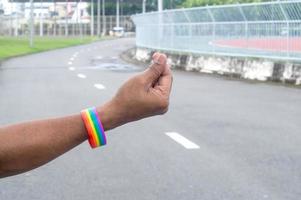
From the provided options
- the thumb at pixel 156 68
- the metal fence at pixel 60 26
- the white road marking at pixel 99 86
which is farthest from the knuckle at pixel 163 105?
the metal fence at pixel 60 26

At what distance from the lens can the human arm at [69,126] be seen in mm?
2893

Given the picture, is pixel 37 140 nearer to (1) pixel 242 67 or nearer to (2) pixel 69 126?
(2) pixel 69 126

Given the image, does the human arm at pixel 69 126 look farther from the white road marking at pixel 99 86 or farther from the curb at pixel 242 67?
the curb at pixel 242 67

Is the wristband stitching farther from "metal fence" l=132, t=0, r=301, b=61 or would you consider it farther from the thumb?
"metal fence" l=132, t=0, r=301, b=61

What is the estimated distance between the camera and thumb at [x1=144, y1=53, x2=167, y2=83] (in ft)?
9.71

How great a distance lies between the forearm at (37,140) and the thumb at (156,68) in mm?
225

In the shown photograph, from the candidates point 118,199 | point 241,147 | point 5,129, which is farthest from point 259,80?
point 5,129

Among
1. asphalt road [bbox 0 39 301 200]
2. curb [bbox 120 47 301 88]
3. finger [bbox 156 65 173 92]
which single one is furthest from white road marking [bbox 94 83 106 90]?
finger [bbox 156 65 173 92]

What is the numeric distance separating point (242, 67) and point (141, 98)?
18.9 m

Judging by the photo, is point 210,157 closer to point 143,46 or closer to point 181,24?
point 181,24

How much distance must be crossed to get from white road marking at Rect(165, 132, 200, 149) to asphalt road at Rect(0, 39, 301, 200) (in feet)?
0.25

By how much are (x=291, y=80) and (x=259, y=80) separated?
5.97ft

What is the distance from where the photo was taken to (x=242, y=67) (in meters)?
21.6

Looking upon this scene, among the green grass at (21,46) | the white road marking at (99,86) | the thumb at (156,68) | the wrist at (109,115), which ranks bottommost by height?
the green grass at (21,46)
